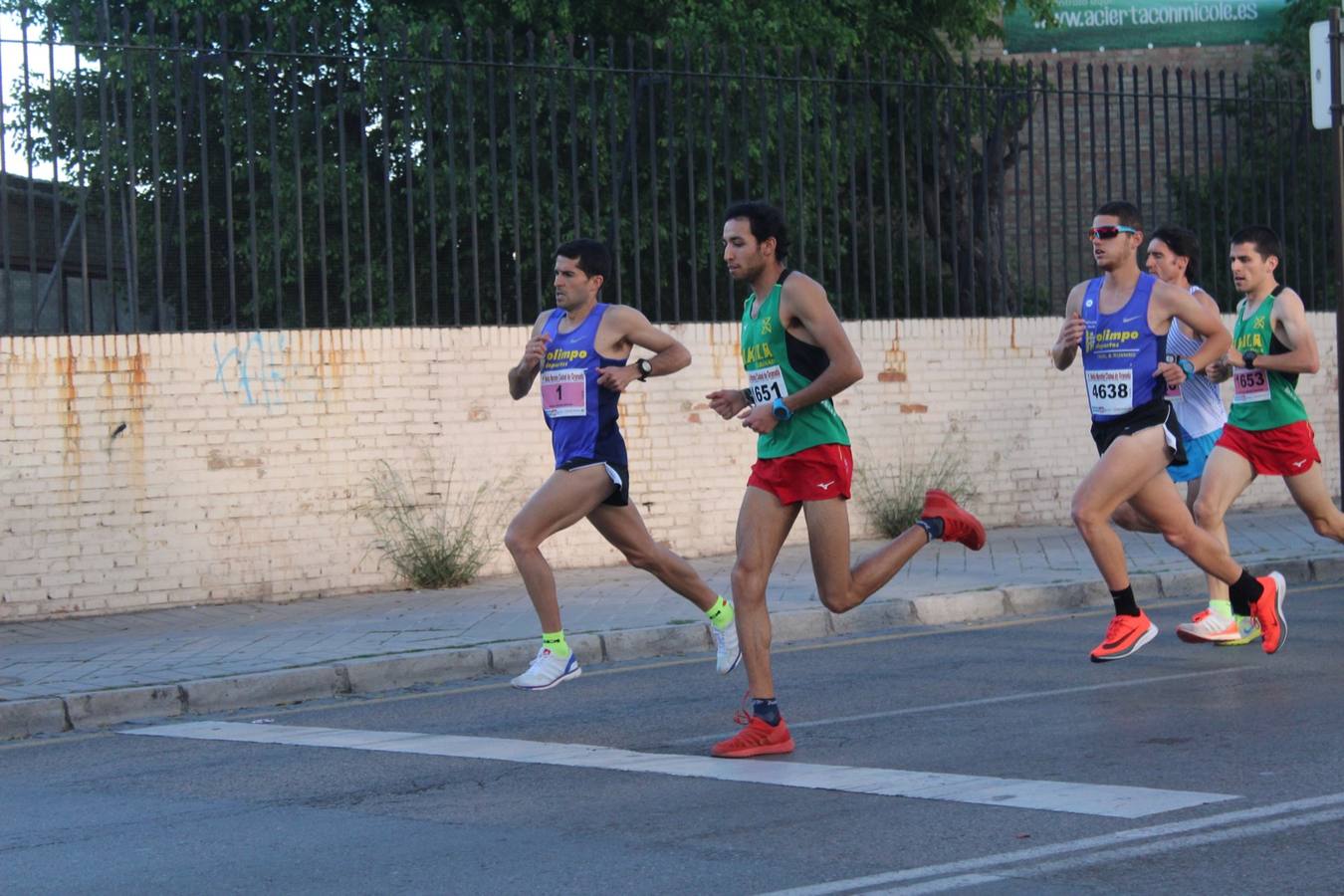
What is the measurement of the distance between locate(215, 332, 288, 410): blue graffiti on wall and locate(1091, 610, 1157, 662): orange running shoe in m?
6.30

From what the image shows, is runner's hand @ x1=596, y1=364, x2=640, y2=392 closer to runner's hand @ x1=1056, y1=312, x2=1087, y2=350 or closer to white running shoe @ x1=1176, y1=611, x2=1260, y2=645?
runner's hand @ x1=1056, y1=312, x2=1087, y2=350

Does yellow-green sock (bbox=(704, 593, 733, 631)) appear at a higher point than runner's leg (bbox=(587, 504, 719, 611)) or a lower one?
lower

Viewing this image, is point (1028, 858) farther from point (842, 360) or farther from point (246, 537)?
point (246, 537)

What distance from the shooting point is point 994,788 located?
21.3 feet

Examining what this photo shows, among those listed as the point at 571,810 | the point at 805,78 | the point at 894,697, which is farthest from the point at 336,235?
the point at 571,810

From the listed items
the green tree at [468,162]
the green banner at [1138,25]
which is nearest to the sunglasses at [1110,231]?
the green tree at [468,162]

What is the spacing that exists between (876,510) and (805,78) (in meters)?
3.41

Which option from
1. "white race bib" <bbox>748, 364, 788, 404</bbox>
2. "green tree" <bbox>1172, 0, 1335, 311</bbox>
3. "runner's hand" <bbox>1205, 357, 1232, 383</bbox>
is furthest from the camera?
"green tree" <bbox>1172, 0, 1335, 311</bbox>

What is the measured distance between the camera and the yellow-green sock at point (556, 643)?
898 cm

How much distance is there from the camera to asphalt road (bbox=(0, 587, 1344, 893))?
551 centimetres

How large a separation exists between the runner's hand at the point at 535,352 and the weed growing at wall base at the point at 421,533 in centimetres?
455

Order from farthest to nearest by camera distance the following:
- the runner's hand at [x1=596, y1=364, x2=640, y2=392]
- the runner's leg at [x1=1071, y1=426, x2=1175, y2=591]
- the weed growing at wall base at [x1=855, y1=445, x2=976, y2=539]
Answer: the weed growing at wall base at [x1=855, y1=445, x2=976, y2=539] → the runner's hand at [x1=596, y1=364, x2=640, y2=392] → the runner's leg at [x1=1071, y1=426, x2=1175, y2=591]

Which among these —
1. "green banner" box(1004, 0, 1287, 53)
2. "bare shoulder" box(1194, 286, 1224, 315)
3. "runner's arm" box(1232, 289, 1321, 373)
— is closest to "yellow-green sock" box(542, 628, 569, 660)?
"bare shoulder" box(1194, 286, 1224, 315)

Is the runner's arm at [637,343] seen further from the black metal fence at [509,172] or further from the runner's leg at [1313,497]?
the black metal fence at [509,172]
